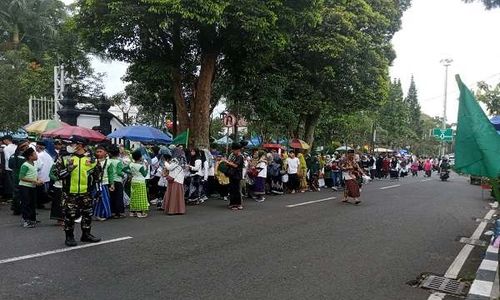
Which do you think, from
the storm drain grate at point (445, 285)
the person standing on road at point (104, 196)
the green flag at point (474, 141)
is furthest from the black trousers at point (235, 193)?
the green flag at point (474, 141)

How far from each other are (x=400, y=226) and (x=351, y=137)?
133ft

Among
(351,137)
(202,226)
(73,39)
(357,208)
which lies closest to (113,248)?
(202,226)

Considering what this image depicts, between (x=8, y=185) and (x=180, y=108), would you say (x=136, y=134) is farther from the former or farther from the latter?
(x=8, y=185)

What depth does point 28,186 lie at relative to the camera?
31.5 ft

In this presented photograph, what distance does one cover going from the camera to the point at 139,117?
118ft

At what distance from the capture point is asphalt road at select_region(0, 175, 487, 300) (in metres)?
5.76

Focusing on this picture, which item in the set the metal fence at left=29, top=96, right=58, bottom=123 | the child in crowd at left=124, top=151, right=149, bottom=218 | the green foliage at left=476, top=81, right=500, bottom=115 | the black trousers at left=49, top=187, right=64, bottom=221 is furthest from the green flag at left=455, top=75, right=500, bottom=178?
the green foliage at left=476, top=81, right=500, bottom=115

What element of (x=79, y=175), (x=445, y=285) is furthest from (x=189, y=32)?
(x=445, y=285)

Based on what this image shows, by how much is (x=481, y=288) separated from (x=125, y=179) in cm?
843

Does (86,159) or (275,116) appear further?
(275,116)

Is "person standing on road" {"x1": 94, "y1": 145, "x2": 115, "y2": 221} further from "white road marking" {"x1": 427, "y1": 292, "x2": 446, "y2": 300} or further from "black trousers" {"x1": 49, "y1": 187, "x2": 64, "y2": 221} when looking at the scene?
"white road marking" {"x1": 427, "y1": 292, "x2": 446, "y2": 300}

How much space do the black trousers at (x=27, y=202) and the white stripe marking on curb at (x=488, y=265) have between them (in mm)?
8014

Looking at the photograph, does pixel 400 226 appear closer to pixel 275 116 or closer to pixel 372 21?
pixel 275 116

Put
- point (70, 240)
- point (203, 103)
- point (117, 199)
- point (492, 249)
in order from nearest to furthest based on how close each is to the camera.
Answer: point (70, 240)
point (492, 249)
point (117, 199)
point (203, 103)
